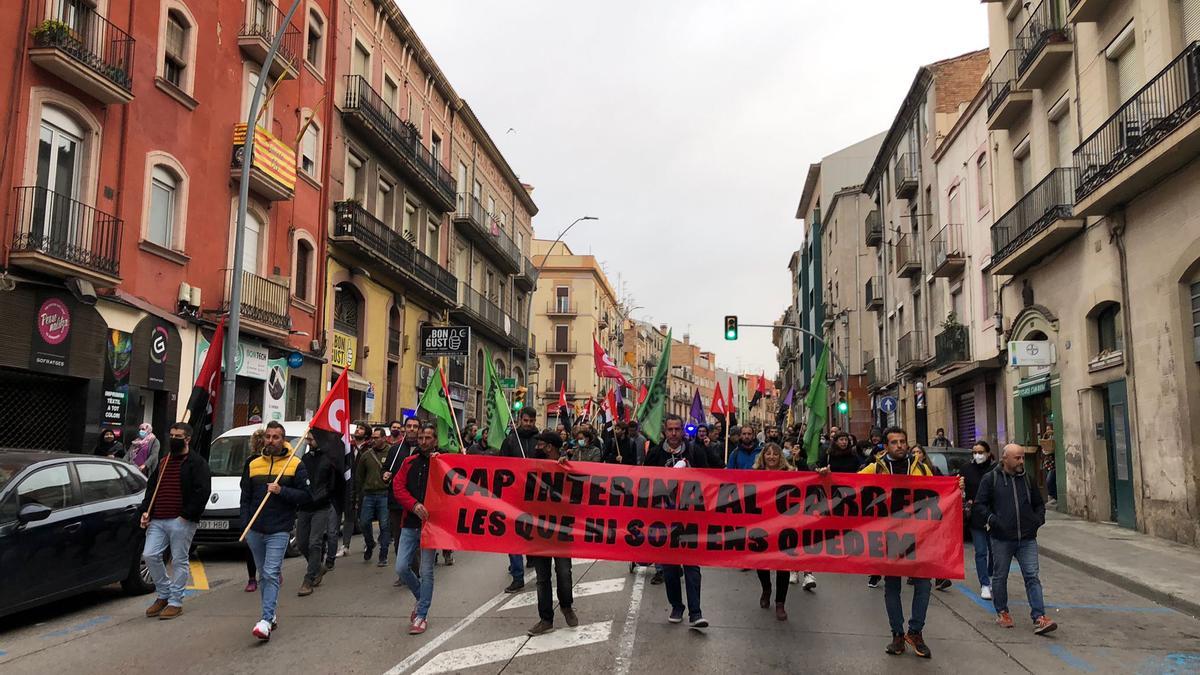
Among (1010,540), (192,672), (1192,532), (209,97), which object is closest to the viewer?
(192,672)

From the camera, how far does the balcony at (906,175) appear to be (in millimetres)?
31134

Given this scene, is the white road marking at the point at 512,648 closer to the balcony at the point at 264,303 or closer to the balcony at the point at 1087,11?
the balcony at the point at 264,303

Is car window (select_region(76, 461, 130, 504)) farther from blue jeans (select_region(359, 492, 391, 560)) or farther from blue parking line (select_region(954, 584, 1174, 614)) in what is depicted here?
blue parking line (select_region(954, 584, 1174, 614))

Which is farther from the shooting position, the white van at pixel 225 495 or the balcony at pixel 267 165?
the balcony at pixel 267 165

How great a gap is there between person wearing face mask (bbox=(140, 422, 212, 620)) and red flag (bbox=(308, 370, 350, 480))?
1285 millimetres

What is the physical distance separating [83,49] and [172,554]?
10.7 metres

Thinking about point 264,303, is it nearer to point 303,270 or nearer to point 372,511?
point 303,270

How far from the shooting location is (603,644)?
6.86 meters

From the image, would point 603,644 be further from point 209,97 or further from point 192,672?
point 209,97

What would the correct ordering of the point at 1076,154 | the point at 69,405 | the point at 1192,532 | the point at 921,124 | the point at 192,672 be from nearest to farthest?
the point at 192,672
the point at 1192,532
the point at 69,405
the point at 1076,154
the point at 921,124

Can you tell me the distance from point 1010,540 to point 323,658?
593 cm

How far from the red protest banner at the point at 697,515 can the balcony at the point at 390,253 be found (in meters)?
18.4

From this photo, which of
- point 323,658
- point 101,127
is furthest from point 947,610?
point 101,127

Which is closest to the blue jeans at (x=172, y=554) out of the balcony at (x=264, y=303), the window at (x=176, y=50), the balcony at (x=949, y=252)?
the balcony at (x=264, y=303)
